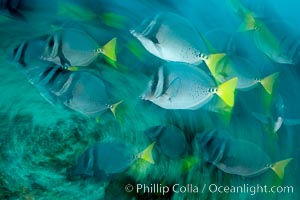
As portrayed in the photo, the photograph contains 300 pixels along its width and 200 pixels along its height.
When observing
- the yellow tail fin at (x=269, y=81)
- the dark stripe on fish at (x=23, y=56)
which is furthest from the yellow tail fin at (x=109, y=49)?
the yellow tail fin at (x=269, y=81)

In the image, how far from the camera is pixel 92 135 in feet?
12.4

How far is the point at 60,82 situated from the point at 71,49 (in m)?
0.22

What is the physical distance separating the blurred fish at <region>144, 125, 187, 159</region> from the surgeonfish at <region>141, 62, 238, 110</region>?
0.71m

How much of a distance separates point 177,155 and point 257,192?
776mm

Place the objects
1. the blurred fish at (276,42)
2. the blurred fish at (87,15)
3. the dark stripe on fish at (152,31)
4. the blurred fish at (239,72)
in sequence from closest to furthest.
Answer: the dark stripe on fish at (152,31)
the blurred fish at (239,72)
the blurred fish at (276,42)
the blurred fish at (87,15)

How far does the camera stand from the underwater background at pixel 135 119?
3.36 meters

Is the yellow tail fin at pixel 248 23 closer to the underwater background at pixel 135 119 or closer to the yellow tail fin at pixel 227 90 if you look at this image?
the underwater background at pixel 135 119

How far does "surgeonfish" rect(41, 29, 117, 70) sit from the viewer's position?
8.58ft

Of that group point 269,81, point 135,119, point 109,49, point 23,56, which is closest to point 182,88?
point 109,49

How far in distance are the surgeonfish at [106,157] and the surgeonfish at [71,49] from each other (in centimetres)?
66

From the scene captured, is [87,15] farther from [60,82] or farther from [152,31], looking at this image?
[152,31]

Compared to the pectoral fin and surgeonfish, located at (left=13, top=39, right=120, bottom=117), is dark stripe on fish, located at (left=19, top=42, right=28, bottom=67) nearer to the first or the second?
surgeonfish, located at (left=13, top=39, right=120, bottom=117)

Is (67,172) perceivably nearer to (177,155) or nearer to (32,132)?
(32,132)

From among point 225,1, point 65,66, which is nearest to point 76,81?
point 65,66
